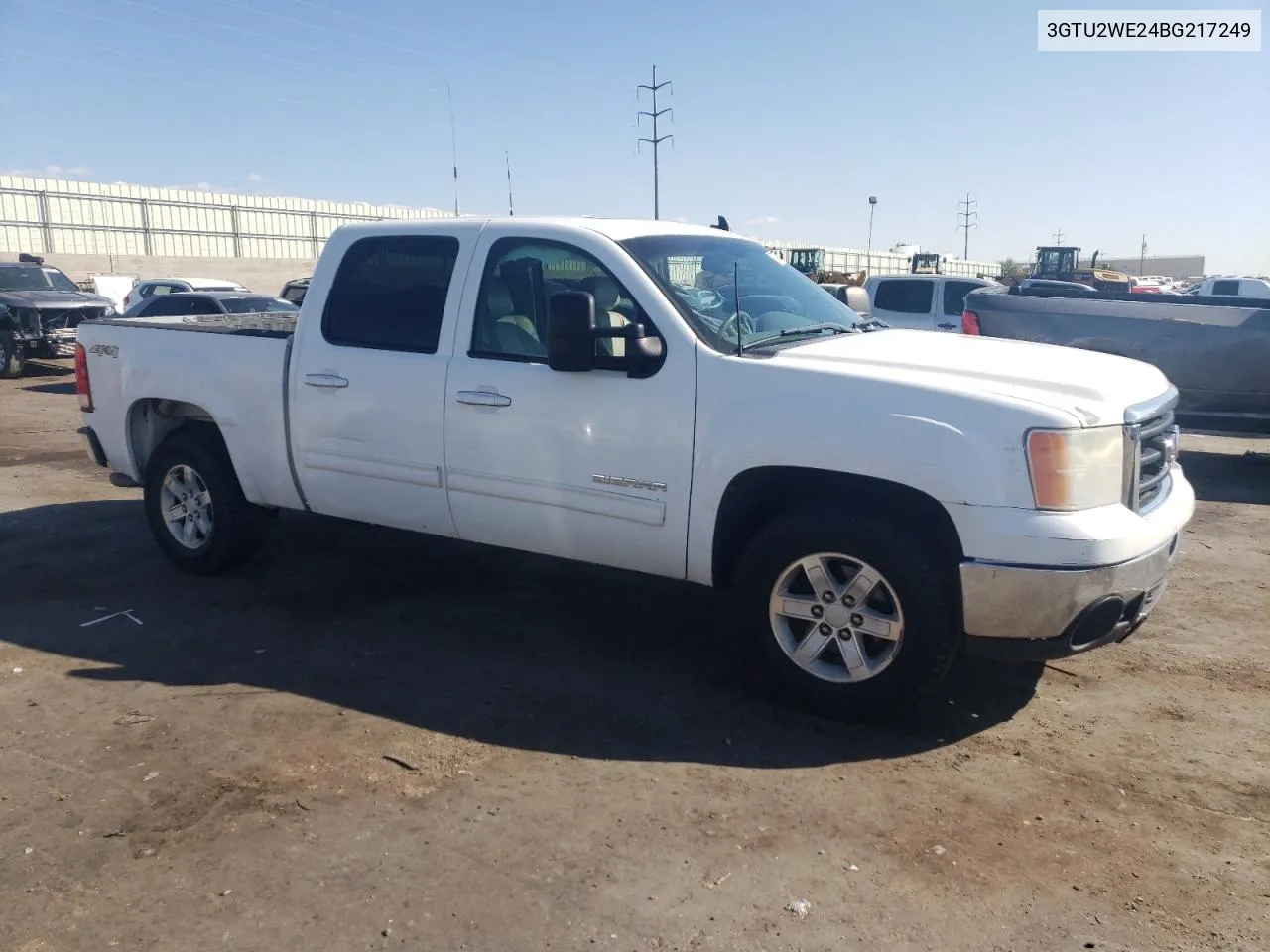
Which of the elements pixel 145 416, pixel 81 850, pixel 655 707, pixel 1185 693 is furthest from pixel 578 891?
pixel 145 416

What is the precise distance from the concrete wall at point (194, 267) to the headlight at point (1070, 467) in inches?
1125

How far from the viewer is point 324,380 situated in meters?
5.27

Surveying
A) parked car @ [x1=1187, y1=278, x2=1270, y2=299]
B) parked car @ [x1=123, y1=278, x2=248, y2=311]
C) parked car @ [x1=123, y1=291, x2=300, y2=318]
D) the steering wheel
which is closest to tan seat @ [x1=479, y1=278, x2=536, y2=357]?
the steering wheel

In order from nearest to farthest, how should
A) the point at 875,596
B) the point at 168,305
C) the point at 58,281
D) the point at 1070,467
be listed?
Result: the point at 1070,467, the point at 875,596, the point at 168,305, the point at 58,281

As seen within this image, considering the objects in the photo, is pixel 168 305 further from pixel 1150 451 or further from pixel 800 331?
pixel 1150 451

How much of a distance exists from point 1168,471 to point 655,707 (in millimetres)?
2457

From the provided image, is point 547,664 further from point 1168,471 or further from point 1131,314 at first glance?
point 1131,314

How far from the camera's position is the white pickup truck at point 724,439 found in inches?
145

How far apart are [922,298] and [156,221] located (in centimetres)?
2810

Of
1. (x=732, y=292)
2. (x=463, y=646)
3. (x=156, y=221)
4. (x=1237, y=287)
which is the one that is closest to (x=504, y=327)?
(x=732, y=292)

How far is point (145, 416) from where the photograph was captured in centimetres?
636

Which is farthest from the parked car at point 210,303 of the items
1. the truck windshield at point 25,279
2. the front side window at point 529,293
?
the front side window at point 529,293

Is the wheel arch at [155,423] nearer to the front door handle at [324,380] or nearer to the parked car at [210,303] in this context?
the front door handle at [324,380]

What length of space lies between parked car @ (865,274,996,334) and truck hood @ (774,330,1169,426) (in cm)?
1000
